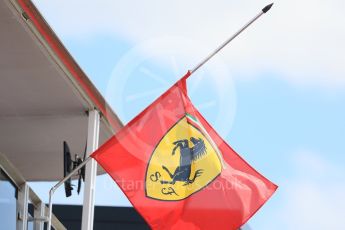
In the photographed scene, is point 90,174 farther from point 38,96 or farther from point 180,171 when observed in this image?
point 180,171

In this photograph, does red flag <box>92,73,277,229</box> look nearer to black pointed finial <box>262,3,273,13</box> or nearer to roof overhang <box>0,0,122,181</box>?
black pointed finial <box>262,3,273,13</box>

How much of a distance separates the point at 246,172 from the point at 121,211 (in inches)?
771

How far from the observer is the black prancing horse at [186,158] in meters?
13.3

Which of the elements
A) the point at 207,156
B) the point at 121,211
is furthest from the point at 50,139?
the point at 121,211

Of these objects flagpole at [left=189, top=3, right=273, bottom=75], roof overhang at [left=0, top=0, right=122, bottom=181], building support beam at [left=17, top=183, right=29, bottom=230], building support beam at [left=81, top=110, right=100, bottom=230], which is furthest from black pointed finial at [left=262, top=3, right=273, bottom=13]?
building support beam at [left=17, top=183, right=29, bottom=230]

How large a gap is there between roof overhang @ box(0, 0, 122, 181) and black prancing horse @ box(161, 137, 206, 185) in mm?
2034

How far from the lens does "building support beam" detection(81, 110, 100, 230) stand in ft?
51.8

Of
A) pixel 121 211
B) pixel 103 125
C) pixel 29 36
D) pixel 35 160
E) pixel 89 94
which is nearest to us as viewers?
pixel 29 36

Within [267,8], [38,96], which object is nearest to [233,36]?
[267,8]

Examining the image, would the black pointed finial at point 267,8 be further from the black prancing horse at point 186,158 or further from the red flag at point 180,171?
the black prancing horse at point 186,158

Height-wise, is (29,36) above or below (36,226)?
above

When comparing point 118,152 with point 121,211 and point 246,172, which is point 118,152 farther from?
point 121,211

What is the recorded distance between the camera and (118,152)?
43.9ft

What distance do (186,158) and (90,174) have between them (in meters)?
2.87
